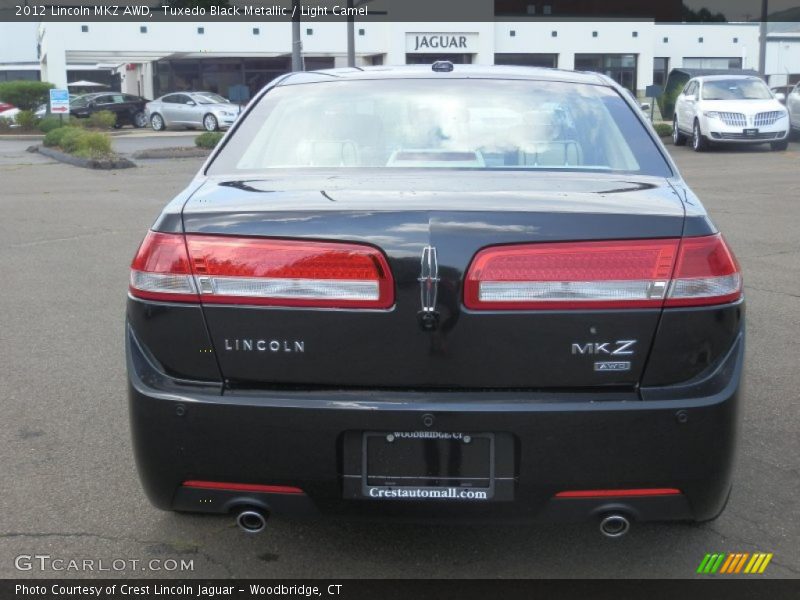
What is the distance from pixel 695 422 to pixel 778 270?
6.30 m

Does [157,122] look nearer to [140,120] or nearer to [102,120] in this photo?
[140,120]

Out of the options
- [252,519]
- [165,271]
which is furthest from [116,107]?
[252,519]

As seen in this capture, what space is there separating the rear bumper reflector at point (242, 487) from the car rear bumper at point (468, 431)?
0.01 meters

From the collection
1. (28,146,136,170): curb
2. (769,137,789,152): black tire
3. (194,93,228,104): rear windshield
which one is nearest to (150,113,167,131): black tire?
(194,93,228,104): rear windshield

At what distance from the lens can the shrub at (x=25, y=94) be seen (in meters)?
39.3

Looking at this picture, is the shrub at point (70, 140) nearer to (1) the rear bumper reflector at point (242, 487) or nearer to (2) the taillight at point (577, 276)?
(1) the rear bumper reflector at point (242, 487)

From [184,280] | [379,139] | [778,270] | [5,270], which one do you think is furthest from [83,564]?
[778,270]

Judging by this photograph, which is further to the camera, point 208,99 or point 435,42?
point 435,42

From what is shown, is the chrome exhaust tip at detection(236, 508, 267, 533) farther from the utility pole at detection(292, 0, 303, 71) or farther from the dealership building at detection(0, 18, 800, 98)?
the dealership building at detection(0, 18, 800, 98)

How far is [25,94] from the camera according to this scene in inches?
1555

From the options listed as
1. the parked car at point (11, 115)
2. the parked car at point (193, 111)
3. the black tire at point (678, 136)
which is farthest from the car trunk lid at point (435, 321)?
the parked car at point (11, 115)

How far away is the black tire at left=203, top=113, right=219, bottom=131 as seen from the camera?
3588cm

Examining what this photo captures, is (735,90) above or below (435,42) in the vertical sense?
below

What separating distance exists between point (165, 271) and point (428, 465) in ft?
3.15
